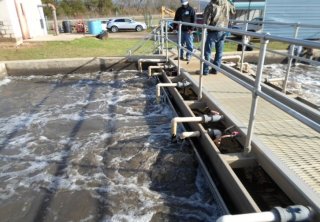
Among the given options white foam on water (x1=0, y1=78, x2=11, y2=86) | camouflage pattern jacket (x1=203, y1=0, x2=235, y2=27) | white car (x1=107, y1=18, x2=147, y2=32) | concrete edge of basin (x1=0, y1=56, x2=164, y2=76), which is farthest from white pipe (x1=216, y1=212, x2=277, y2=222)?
white car (x1=107, y1=18, x2=147, y2=32)

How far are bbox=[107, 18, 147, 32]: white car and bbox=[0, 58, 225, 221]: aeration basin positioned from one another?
20.9m

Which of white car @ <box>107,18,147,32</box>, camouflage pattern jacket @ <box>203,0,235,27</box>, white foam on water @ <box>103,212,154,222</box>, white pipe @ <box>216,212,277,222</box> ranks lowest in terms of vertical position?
white car @ <box>107,18,147,32</box>

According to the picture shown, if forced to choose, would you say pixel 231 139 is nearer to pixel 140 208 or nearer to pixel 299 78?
pixel 140 208

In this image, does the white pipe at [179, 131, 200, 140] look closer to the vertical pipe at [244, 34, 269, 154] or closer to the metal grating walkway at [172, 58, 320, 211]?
the metal grating walkway at [172, 58, 320, 211]

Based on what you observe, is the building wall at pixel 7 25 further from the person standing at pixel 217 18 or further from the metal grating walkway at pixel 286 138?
the metal grating walkway at pixel 286 138

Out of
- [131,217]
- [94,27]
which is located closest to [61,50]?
[131,217]

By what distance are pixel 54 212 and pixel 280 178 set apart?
249cm

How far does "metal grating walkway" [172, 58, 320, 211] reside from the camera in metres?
2.65

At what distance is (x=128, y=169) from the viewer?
4258 mm

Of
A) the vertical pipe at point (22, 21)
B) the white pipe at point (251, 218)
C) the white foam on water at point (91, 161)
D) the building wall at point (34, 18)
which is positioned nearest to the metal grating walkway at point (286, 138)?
the white pipe at point (251, 218)

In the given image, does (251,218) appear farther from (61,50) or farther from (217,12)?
(61,50)

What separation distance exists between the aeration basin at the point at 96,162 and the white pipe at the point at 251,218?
1.04 m

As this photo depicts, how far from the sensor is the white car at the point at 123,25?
27641mm

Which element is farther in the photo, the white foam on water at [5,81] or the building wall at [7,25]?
the building wall at [7,25]
